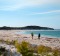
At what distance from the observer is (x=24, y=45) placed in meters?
11.5

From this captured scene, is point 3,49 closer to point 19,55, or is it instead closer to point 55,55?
point 19,55

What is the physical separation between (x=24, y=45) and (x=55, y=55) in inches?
67.2

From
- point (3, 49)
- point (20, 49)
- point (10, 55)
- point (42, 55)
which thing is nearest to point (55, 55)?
point (42, 55)

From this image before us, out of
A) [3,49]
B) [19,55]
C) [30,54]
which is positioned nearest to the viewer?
[30,54]

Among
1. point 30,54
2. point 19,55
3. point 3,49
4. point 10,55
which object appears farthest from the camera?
point 3,49

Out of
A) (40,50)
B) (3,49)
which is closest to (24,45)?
(40,50)

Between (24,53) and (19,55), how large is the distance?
90 centimetres

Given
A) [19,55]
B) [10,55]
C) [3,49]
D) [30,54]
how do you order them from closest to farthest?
[30,54] < [19,55] < [10,55] < [3,49]

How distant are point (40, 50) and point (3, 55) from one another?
7.10ft

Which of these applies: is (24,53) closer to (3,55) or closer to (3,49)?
(3,55)

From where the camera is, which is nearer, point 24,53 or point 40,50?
point 24,53

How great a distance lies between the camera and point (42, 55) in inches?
477

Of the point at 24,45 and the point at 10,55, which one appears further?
the point at 10,55

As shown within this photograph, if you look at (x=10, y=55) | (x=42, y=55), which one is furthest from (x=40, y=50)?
(x=10, y=55)
